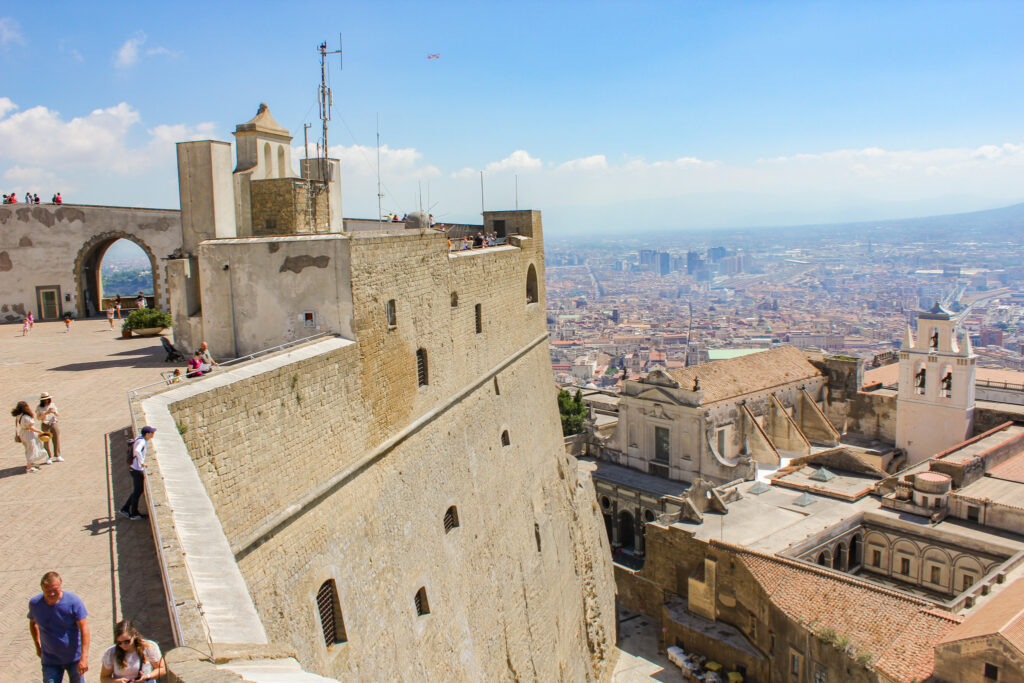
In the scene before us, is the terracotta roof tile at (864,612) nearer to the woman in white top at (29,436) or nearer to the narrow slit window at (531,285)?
the narrow slit window at (531,285)

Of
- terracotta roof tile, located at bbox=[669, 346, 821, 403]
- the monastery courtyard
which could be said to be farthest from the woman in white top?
terracotta roof tile, located at bbox=[669, 346, 821, 403]

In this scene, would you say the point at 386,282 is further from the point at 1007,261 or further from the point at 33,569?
the point at 1007,261

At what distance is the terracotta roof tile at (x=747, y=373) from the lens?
31.8m

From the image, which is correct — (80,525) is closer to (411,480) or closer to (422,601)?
(411,480)

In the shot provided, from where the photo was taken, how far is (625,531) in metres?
31.4

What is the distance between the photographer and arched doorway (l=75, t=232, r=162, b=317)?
21.0m

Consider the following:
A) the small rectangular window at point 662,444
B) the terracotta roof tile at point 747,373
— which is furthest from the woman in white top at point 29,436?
the small rectangular window at point 662,444

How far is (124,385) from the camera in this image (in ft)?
39.3

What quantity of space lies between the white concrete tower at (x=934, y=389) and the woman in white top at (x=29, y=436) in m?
29.9

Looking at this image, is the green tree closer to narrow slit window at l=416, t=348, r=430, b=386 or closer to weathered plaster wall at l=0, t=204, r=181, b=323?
weathered plaster wall at l=0, t=204, r=181, b=323

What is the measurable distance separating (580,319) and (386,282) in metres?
141

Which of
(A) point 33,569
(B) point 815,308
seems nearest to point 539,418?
(A) point 33,569

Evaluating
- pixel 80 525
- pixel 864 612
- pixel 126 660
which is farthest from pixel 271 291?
pixel 864 612

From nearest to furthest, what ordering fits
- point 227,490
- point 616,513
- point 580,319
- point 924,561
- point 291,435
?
point 227,490 → point 291,435 → point 924,561 → point 616,513 → point 580,319
